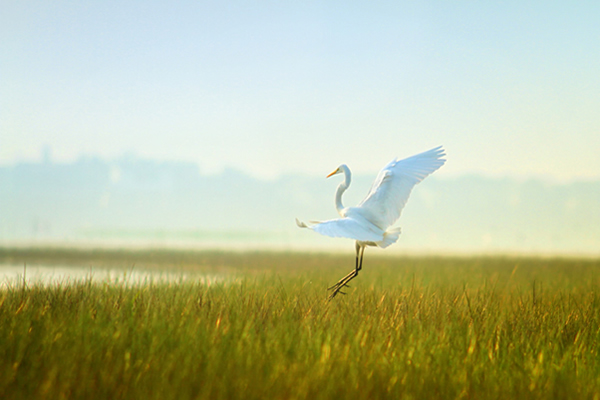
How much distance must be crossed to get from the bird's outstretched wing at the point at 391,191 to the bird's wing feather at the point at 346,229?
43cm

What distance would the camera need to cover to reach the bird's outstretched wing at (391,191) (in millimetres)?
6086

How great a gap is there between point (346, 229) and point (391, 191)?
1.25 m

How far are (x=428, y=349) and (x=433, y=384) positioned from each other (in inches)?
31.3

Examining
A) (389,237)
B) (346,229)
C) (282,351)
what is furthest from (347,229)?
(282,351)

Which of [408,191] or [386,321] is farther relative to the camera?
[408,191]

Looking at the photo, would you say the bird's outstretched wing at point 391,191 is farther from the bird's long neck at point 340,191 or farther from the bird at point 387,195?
the bird's long neck at point 340,191

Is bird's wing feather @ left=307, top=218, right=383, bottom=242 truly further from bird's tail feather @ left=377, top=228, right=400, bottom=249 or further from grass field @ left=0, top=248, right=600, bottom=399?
grass field @ left=0, top=248, right=600, bottom=399

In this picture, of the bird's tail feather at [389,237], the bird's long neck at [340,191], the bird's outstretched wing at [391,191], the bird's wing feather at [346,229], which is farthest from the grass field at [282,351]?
the bird's long neck at [340,191]

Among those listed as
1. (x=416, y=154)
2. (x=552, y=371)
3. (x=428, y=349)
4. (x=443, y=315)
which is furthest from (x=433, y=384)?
(x=416, y=154)

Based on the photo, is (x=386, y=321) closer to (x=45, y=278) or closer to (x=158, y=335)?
(x=158, y=335)

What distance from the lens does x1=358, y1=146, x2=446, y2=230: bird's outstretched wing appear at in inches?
240

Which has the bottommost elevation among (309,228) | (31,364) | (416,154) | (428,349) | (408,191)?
(31,364)

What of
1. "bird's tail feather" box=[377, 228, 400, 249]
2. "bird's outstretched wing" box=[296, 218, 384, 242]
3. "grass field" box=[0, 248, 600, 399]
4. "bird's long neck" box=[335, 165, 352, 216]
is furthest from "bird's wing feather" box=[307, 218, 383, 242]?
"grass field" box=[0, 248, 600, 399]

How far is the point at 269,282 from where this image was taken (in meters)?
9.91
